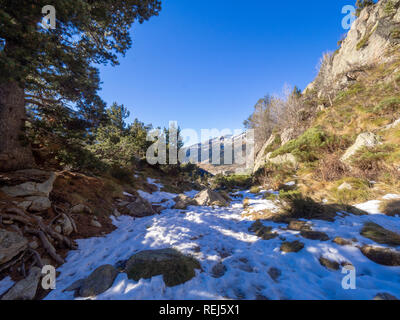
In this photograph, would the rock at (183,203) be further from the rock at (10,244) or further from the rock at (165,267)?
the rock at (10,244)

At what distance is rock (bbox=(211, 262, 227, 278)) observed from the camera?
2.12 metres

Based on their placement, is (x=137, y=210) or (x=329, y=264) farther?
(x=137, y=210)

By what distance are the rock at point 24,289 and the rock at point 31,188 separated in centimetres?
219

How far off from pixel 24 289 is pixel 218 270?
2649mm

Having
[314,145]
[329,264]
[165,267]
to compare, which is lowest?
[165,267]

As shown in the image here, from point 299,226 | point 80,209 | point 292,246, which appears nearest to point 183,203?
point 80,209

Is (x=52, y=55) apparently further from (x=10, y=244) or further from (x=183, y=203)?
(x=183, y=203)

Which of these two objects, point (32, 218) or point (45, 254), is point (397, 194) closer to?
point (45, 254)

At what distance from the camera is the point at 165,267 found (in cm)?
217

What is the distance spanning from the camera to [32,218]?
2.97m

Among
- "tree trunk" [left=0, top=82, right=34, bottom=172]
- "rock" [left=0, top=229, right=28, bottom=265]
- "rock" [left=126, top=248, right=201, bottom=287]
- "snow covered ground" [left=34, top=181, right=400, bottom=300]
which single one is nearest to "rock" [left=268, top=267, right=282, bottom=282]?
"snow covered ground" [left=34, top=181, right=400, bottom=300]

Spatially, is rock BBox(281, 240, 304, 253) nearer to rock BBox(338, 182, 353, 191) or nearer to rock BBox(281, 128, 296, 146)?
rock BBox(338, 182, 353, 191)

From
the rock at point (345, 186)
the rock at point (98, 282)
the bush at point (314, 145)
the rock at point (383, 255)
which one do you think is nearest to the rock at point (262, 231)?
the rock at point (383, 255)
